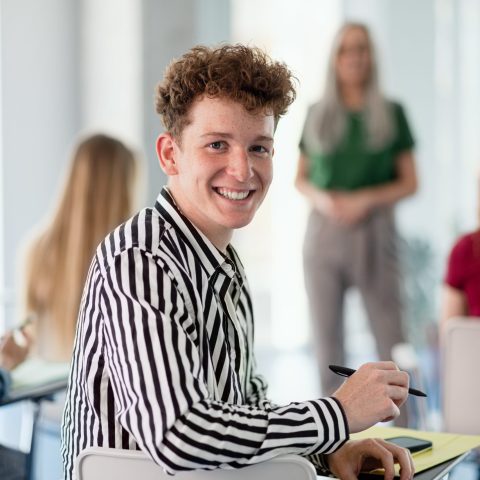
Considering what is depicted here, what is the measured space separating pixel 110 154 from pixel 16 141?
1.50 meters

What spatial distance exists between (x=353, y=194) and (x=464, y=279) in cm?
107

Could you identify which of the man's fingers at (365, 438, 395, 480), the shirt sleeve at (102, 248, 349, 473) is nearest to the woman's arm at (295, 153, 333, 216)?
the man's fingers at (365, 438, 395, 480)

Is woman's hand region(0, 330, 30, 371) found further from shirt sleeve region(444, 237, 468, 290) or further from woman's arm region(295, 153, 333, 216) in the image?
woman's arm region(295, 153, 333, 216)

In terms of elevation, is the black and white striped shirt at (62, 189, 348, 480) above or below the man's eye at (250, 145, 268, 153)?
below

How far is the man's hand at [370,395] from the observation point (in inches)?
56.6

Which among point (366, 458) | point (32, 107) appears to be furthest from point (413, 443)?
point (32, 107)

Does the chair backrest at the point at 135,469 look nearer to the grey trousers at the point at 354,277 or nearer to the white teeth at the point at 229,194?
the white teeth at the point at 229,194

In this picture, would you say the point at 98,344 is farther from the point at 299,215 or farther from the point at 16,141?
the point at 299,215

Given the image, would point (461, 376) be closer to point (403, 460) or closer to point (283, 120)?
point (403, 460)

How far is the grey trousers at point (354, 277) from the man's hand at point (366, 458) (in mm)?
2286

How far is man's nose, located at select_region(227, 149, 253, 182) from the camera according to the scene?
1.59 meters

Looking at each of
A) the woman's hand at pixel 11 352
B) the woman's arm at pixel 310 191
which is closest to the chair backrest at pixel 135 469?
the woman's hand at pixel 11 352

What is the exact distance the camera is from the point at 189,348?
1.41 metres

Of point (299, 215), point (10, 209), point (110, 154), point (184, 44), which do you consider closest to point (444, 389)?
point (110, 154)
